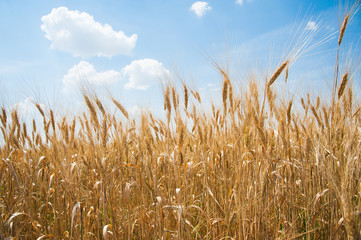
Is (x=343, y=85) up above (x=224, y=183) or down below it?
above

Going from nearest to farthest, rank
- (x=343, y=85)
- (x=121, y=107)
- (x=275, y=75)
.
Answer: (x=275, y=75)
(x=343, y=85)
(x=121, y=107)

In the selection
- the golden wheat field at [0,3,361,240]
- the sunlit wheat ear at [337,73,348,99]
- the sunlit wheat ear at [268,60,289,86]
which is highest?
the sunlit wheat ear at [268,60,289,86]

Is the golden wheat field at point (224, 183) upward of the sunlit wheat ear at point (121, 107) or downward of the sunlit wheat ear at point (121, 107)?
downward

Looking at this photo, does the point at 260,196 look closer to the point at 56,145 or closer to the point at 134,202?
the point at 134,202

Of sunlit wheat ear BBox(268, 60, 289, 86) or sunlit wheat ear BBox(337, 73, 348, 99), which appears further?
sunlit wheat ear BBox(337, 73, 348, 99)

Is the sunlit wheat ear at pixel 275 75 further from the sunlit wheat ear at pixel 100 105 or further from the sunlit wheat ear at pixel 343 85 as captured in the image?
the sunlit wheat ear at pixel 100 105

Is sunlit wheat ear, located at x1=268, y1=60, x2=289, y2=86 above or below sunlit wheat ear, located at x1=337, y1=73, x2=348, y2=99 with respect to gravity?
above

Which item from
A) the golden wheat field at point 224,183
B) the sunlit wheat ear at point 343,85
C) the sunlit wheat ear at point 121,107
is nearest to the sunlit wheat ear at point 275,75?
the golden wheat field at point 224,183

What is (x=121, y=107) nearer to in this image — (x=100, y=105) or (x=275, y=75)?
(x=100, y=105)

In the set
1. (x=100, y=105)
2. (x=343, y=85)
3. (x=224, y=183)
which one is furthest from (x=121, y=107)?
(x=343, y=85)

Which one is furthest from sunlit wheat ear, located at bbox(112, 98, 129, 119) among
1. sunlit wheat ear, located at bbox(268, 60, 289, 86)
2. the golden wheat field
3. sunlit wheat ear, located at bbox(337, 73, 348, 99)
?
sunlit wheat ear, located at bbox(337, 73, 348, 99)

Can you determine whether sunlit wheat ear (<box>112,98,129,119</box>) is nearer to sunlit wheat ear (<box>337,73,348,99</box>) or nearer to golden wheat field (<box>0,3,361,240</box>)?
golden wheat field (<box>0,3,361,240</box>)

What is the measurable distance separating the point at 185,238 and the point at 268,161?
0.83m

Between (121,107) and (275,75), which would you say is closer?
(275,75)
